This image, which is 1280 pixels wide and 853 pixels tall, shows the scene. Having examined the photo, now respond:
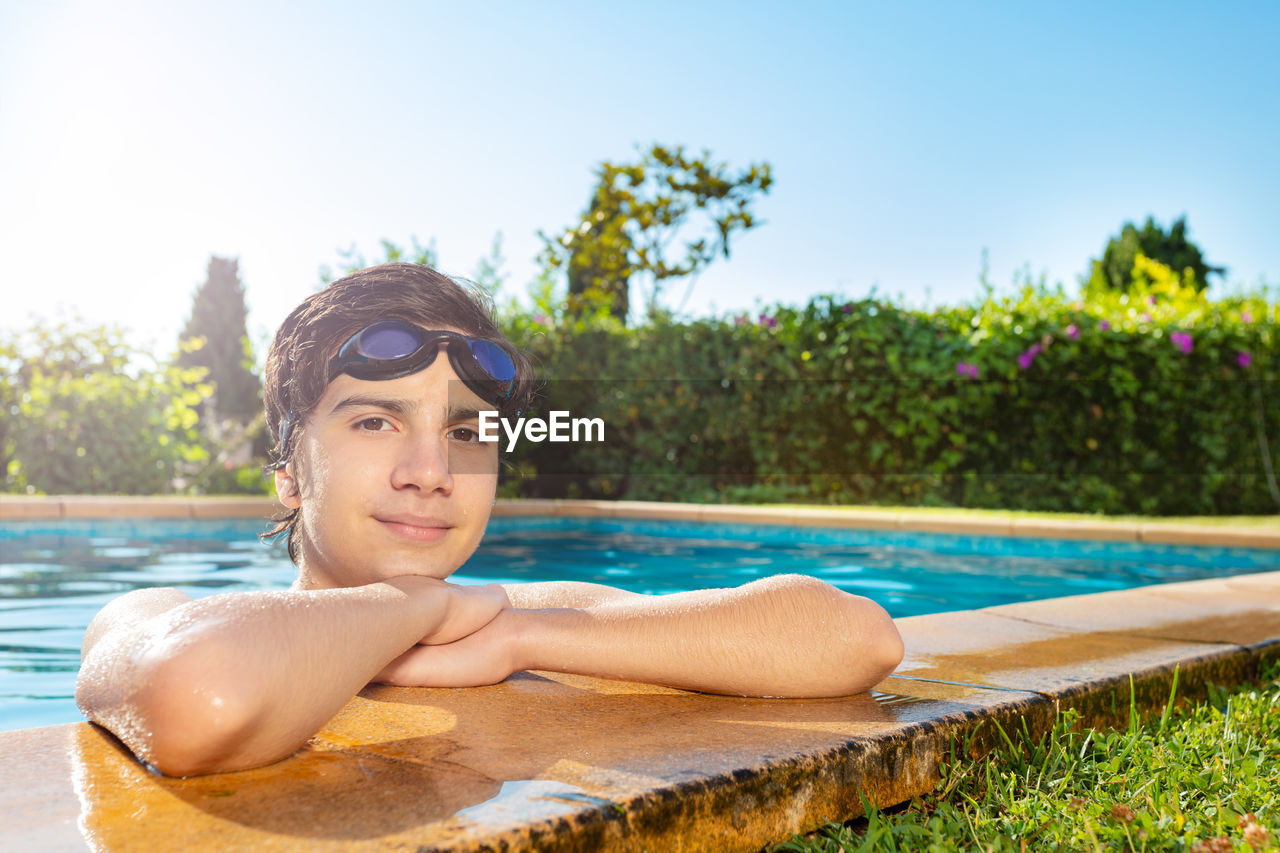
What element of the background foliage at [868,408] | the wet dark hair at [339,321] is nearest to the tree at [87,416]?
the background foliage at [868,408]

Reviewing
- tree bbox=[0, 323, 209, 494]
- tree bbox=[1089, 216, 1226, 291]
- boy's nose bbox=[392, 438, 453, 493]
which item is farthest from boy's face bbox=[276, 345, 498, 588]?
tree bbox=[1089, 216, 1226, 291]

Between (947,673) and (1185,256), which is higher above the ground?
(1185,256)

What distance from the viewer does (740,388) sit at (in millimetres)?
9117

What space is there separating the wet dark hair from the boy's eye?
0.13 meters

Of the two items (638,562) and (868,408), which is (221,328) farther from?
(638,562)

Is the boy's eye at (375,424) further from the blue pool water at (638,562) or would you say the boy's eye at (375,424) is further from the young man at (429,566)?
the blue pool water at (638,562)

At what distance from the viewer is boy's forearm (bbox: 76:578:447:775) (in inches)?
42.4

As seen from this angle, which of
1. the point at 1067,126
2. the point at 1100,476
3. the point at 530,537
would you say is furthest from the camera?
the point at 1067,126

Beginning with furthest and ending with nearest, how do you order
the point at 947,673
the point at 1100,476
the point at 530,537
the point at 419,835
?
the point at 1100,476, the point at 530,537, the point at 947,673, the point at 419,835

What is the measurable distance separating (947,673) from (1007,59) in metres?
15.0

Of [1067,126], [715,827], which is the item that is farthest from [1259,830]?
[1067,126]

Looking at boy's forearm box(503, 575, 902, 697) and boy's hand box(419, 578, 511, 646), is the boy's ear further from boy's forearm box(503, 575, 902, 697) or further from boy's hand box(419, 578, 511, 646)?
boy's forearm box(503, 575, 902, 697)

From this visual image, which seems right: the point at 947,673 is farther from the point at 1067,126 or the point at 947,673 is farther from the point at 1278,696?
→ the point at 1067,126

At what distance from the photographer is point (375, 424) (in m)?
1.63
